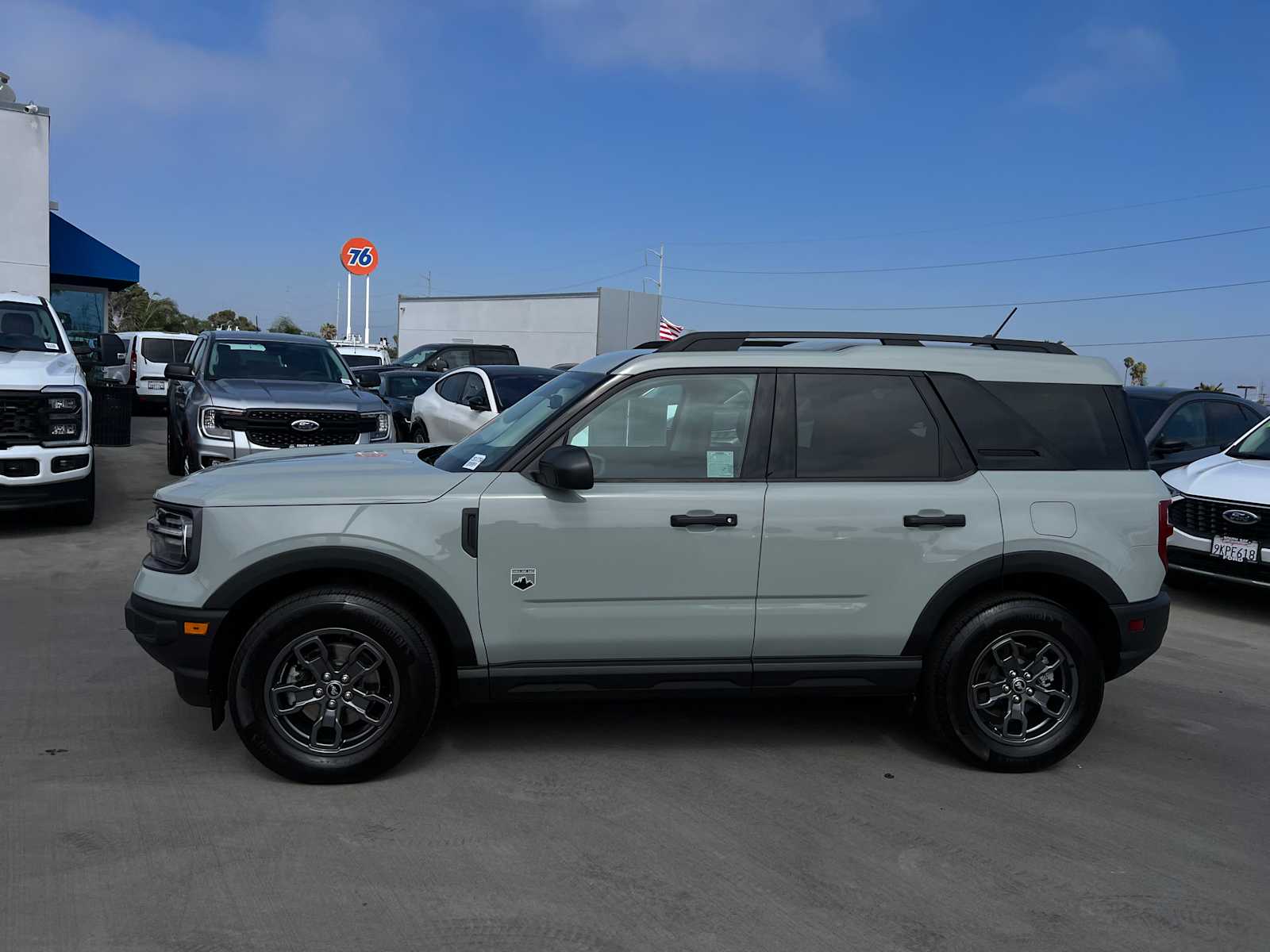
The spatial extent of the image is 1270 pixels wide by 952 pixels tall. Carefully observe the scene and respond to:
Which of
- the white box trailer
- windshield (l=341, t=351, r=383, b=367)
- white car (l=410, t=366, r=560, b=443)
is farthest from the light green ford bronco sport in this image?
the white box trailer

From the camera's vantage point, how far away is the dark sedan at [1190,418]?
35.2 ft

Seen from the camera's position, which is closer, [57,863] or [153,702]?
[57,863]

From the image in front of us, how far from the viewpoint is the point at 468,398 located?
A: 41.6 ft

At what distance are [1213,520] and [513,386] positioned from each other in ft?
24.1

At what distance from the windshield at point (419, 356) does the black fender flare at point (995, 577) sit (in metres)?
23.6

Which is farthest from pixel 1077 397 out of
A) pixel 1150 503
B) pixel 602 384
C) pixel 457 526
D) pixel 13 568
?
pixel 13 568

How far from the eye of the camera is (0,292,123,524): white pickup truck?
9242 millimetres

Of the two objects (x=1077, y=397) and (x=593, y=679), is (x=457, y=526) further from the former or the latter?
(x=1077, y=397)

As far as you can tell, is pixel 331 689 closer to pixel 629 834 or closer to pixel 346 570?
pixel 346 570

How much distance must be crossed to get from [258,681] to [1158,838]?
3.48 metres

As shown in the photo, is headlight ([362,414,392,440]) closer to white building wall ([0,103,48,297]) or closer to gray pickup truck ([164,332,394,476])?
gray pickup truck ([164,332,394,476])

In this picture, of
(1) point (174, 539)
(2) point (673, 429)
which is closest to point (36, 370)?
(1) point (174, 539)

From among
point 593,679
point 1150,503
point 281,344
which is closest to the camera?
point 593,679

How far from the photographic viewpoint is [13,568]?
8320 millimetres
